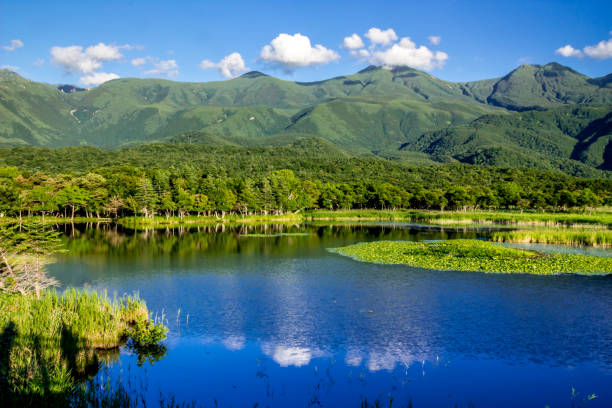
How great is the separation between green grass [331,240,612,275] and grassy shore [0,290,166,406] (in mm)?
33899

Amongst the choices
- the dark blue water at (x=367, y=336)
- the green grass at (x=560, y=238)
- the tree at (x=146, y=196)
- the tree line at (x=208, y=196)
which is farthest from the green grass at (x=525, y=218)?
the tree at (x=146, y=196)

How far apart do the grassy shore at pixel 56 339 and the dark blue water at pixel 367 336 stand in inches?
65.2

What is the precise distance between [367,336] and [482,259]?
101ft

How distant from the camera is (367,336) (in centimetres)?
2727

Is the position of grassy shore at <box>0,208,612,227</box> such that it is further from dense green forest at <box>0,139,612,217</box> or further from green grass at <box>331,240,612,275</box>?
green grass at <box>331,240,612,275</box>

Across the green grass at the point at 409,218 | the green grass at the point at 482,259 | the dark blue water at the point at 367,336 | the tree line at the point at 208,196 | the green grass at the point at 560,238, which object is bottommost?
the dark blue water at the point at 367,336

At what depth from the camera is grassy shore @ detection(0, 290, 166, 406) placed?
16766mm

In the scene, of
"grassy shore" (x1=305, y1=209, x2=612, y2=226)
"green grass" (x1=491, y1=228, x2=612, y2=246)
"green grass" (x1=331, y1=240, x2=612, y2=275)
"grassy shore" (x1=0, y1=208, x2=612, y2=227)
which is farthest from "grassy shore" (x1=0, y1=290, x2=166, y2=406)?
"grassy shore" (x1=305, y1=209, x2=612, y2=226)

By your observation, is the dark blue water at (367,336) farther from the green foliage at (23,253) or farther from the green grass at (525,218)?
the green grass at (525,218)

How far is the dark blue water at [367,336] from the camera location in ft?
67.9

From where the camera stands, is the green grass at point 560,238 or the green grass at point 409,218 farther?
the green grass at point 409,218

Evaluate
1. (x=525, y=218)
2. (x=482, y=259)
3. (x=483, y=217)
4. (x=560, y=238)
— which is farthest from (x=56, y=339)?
(x=483, y=217)

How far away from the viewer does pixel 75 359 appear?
70.3 ft

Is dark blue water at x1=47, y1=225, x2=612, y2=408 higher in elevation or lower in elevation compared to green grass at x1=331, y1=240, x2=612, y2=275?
lower
